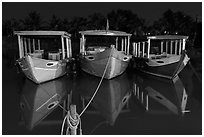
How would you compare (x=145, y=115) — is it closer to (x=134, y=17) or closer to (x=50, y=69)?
(x=50, y=69)

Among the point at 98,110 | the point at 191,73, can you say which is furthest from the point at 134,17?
the point at 98,110

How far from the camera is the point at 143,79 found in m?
8.59

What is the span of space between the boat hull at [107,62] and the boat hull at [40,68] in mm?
1033

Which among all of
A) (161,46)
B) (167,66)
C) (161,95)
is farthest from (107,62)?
(161,46)

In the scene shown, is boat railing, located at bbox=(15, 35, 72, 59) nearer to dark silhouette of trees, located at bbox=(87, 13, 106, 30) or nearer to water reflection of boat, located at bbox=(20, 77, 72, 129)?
water reflection of boat, located at bbox=(20, 77, 72, 129)

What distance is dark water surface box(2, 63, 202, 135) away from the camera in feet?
14.3

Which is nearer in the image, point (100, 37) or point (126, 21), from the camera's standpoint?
point (100, 37)

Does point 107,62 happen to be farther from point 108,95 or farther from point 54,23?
point 54,23

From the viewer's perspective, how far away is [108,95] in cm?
639

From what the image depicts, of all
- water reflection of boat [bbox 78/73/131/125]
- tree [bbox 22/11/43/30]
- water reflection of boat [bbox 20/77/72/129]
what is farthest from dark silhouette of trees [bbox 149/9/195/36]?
water reflection of boat [bbox 20/77/72/129]

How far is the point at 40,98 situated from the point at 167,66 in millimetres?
4451

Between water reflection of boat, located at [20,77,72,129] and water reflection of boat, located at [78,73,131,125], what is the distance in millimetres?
597

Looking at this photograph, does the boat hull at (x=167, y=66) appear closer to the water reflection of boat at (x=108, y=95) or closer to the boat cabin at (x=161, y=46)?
the boat cabin at (x=161, y=46)

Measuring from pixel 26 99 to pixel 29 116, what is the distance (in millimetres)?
1232
